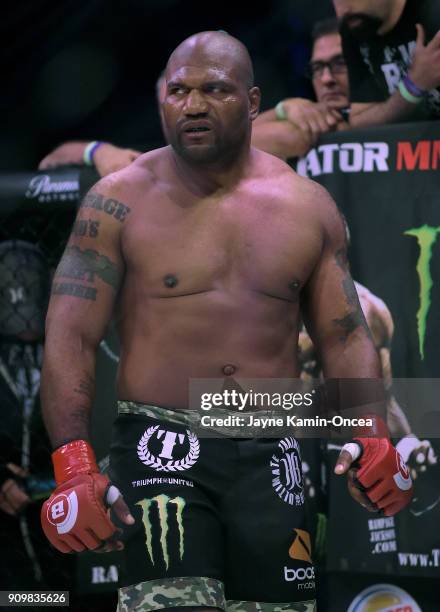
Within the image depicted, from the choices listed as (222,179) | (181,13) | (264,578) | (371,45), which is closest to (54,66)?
(181,13)

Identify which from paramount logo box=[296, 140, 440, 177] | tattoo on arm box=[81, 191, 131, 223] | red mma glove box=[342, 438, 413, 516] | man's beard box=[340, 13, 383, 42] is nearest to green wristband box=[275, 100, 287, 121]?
paramount logo box=[296, 140, 440, 177]

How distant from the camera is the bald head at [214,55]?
2.44m

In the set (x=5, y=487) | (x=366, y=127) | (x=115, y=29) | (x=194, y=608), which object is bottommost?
(x=194, y=608)

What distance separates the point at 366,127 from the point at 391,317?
22.6 inches

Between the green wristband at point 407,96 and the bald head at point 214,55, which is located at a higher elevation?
the green wristband at point 407,96

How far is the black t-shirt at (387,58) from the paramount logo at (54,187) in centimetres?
91

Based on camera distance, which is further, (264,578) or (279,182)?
(279,182)

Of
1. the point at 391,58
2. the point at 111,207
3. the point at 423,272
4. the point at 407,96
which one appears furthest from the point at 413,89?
the point at 111,207

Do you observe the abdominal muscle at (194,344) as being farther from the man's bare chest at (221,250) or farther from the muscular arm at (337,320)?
the muscular arm at (337,320)

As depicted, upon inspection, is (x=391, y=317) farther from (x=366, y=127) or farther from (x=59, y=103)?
(x=59, y=103)

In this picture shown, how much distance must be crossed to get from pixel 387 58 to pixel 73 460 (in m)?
1.68

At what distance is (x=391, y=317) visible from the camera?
307cm

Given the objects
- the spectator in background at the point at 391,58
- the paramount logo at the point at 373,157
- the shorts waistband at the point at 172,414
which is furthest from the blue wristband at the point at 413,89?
the shorts waistband at the point at 172,414

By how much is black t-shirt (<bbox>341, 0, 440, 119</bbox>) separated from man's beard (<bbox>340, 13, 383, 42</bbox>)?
0.04ft
